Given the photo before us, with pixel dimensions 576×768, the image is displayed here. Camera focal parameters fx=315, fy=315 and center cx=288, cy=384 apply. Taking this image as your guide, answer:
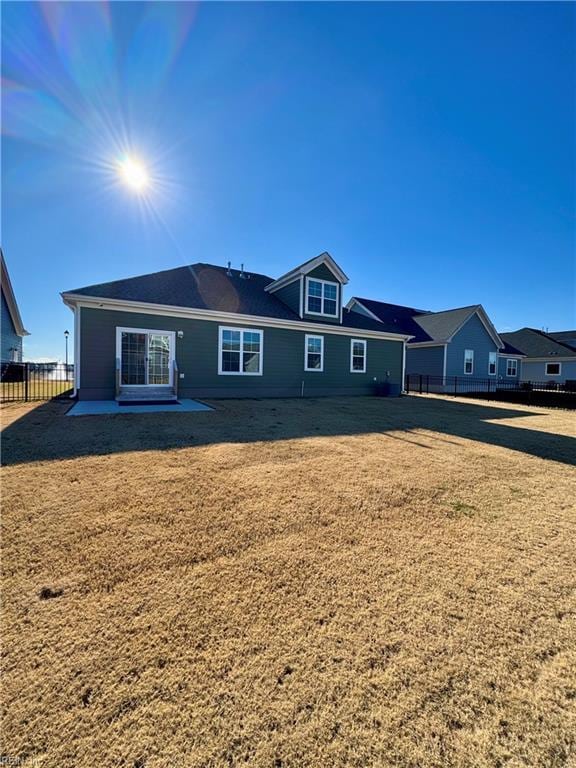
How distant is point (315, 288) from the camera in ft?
46.8

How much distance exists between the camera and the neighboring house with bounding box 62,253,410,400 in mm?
9867

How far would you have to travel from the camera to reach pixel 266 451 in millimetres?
5176

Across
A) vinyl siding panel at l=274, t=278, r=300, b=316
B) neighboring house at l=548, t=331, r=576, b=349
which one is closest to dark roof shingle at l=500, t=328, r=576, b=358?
neighboring house at l=548, t=331, r=576, b=349

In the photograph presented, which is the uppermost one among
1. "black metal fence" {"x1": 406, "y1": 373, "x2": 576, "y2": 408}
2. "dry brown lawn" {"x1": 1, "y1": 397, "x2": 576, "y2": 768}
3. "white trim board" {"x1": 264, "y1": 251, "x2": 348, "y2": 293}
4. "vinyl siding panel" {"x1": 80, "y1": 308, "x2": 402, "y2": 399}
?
"white trim board" {"x1": 264, "y1": 251, "x2": 348, "y2": 293}

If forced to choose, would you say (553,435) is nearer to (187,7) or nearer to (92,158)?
(187,7)

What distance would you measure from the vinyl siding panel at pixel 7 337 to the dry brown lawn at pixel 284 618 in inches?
810

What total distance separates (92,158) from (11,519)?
11152mm

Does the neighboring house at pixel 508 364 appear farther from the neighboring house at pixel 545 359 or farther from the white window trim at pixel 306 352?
the white window trim at pixel 306 352

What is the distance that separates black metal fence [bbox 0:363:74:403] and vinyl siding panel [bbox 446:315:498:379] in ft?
69.4

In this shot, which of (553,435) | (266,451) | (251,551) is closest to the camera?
(251,551)

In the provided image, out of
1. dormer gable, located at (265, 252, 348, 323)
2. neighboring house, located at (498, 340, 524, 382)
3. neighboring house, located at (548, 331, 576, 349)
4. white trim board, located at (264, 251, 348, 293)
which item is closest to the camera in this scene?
white trim board, located at (264, 251, 348, 293)

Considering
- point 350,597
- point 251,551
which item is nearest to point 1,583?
point 251,551

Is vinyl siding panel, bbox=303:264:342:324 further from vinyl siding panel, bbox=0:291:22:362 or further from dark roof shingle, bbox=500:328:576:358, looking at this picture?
dark roof shingle, bbox=500:328:576:358

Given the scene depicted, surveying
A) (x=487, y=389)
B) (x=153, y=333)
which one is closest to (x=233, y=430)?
(x=153, y=333)
